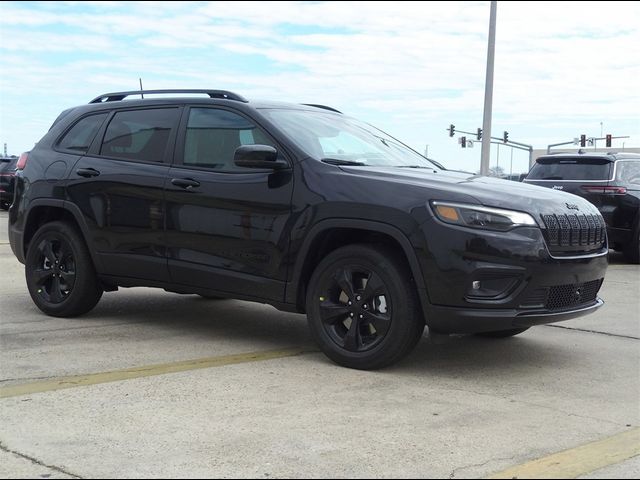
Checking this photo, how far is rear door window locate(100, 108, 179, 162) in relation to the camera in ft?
21.3

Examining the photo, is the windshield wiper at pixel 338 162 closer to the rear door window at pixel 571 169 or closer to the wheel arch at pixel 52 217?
the wheel arch at pixel 52 217

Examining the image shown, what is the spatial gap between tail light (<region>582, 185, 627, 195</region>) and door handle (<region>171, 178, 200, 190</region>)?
806 cm

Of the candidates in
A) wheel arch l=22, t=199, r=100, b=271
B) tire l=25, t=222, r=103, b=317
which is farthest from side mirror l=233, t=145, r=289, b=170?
tire l=25, t=222, r=103, b=317

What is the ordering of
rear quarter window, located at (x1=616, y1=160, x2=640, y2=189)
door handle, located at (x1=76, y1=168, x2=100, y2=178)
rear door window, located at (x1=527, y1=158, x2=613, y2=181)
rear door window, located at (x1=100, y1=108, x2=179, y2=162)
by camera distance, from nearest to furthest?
rear door window, located at (x1=100, y1=108, x2=179, y2=162) < door handle, located at (x1=76, y1=168, x2=100, y2=178) < rear quarter window, located at (x1=616, y1=160, x2=640, y2=189) < rear door window, located at (x1=527, y1=158, x2=613, y2=181)

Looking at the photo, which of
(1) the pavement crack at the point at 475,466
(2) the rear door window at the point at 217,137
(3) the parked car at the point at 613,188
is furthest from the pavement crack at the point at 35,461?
(3) the parked car at the point at 613,188

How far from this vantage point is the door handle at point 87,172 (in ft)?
22.1

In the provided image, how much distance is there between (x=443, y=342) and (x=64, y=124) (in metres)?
3.69

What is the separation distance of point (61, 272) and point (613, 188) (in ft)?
27.7

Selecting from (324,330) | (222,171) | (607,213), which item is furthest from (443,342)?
(607,213)

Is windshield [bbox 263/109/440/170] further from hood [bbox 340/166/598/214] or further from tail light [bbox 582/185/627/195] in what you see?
tail light [bbox 582/185/627/195]

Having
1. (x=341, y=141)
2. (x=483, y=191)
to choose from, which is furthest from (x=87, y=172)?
(x=483, y=191)

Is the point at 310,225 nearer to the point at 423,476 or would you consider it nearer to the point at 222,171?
the point at 222,171

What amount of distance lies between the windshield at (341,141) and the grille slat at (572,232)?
4.23ft

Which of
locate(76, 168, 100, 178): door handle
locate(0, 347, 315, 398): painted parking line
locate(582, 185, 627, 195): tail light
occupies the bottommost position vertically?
locate(0, 347, 315, 398): painted parking line
